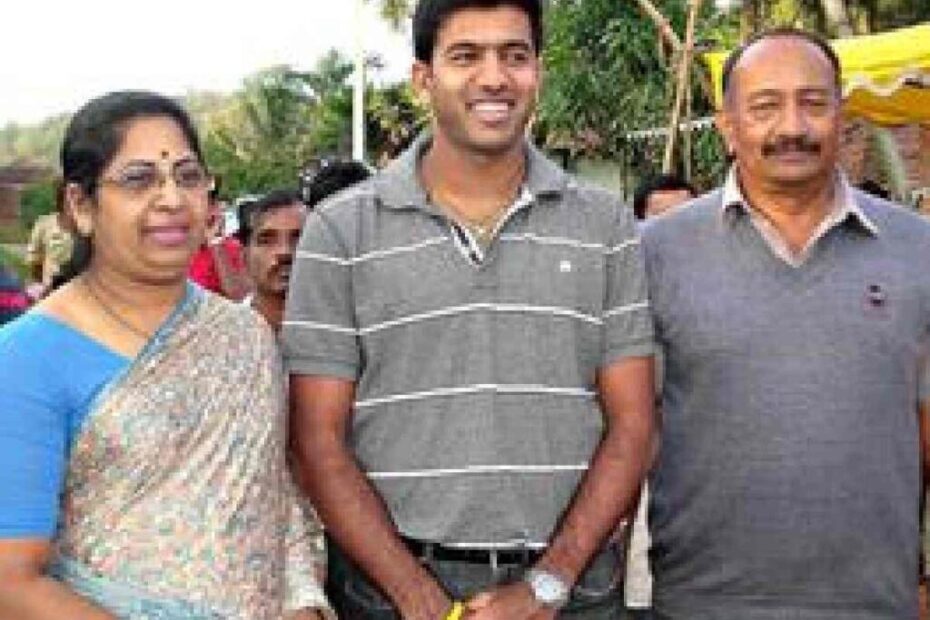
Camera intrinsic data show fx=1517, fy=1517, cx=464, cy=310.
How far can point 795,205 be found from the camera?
3.12 m

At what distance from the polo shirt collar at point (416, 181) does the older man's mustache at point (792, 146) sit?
44cm

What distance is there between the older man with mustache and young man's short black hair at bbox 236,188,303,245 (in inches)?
58.6

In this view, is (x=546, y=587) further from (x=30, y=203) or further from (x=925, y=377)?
(x=30, y=203)

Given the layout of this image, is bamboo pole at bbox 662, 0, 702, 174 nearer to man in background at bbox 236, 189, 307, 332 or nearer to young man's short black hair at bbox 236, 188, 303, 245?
young man's short black hair at bbox 236, 188, 303, 245

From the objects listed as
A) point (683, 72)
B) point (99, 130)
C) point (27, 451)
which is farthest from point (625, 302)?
point (683, 72)

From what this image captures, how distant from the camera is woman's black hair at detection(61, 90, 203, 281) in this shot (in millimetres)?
2559

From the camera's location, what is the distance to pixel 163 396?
251 cm

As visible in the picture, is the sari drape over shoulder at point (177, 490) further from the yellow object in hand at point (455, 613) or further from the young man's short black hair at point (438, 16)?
the young man's short black hair at point (438, 16)

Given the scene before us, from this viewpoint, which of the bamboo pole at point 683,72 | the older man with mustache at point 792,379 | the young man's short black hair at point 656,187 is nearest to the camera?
the older man with mustache at point 792,379

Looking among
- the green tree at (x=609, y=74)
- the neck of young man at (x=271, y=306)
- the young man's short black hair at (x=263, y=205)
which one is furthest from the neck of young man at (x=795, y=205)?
the green tree at (x=609, y=74)

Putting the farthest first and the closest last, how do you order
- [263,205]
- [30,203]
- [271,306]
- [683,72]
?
[30,203], [683,72], [263,205], [271,306]

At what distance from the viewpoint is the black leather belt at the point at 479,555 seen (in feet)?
9.16

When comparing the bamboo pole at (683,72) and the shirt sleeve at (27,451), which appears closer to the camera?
the shirt sleeve at (27,451)

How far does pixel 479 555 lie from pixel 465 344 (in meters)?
0.39
